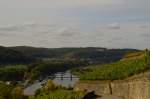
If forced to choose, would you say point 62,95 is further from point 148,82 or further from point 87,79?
point 148,82

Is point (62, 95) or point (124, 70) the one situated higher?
point (124, 70)

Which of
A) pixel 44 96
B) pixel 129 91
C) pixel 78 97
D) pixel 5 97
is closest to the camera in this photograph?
pixel 129 91

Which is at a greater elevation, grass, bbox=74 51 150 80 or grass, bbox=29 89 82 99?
grass, bbox=74 51 150 80

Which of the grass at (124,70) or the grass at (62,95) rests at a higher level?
the grass at (124,70)

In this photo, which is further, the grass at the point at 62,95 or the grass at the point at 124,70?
the grass at the point at 62,95

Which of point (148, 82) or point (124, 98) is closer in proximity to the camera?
point (148, 82)

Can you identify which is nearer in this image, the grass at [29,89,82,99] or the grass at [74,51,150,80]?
the grass at [74,51,150,80]

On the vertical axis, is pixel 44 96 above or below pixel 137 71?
below

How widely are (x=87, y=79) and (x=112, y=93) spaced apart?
21.6ft

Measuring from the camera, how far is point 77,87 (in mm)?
50656

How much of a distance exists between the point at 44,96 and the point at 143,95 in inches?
653

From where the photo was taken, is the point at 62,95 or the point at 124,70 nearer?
Result: the point at 124,70

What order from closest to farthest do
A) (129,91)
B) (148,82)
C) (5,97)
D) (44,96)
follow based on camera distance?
(148,82)
(129,91)
(44,96)
(5,97)

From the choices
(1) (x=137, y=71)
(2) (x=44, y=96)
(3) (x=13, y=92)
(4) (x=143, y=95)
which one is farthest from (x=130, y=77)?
(3) (x=13, y=92)
